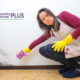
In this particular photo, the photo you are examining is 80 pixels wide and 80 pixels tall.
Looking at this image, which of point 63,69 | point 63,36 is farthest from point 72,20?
point 63,69

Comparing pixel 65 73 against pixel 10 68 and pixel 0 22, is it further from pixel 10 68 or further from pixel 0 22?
pixel 0 22

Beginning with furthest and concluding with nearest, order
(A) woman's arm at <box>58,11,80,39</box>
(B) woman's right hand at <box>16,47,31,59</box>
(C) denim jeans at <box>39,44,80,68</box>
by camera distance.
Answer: (B) woman's right hand at <box>16,47,31,59</box> → (C) denim jeans at <box>39,44,80,68</box> → (A) woman's arm at <box>58,11,80,39</box>

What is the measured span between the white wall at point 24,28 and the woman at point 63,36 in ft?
0.40

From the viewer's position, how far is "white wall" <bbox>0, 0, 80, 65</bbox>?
1145 mm

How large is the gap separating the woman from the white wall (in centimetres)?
12

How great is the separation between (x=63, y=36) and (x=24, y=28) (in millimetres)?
365

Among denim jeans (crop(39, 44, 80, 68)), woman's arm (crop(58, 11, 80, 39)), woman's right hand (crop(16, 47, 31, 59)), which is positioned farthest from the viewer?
woman's right hand (crop(16, 47, 31, 59))

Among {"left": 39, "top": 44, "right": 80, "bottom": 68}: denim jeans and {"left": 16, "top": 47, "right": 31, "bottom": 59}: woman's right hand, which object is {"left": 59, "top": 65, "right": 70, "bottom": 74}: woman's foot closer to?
{"left": 39, "top": 44, "right": 80, "bottom": 68}: denim jeans

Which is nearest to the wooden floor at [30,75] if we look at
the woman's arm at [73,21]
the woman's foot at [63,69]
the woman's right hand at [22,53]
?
the woman's foot at [63,69]

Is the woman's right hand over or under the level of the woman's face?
under

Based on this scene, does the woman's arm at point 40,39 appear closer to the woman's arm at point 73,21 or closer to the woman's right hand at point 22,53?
the woman's right hand at point 22,53

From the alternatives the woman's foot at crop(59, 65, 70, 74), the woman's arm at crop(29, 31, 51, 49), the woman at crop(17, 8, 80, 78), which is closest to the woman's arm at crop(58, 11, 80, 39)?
the woman at crop(17, 8, 80, 78)

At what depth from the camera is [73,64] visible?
3.58ft

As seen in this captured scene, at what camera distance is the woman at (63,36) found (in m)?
0.95
